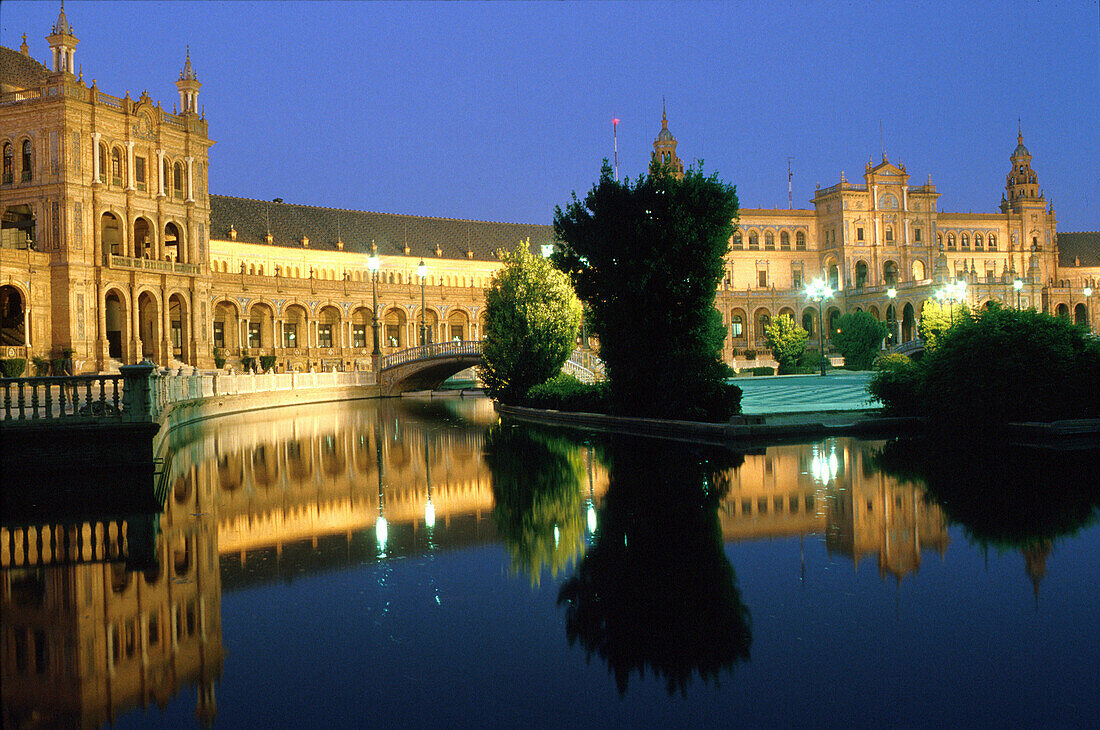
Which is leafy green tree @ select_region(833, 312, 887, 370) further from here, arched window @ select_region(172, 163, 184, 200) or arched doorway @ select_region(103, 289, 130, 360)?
arched doorway @ select_region(103, 289, 130, 360)

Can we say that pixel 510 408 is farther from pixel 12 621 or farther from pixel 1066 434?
pixel 12 621

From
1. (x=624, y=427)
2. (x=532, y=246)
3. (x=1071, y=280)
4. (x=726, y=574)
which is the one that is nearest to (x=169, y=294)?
(x=624, y=427)

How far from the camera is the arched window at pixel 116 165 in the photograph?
5188cm

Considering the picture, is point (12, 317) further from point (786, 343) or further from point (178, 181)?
point (786, 343)

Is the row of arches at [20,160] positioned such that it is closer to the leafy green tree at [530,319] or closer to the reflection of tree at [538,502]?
the leafy green tree at [530,319]

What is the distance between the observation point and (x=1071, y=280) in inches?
4080

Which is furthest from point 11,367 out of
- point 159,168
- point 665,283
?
point 665,283

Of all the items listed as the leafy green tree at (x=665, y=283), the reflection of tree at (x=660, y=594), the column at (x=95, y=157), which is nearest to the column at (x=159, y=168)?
the column at (x=95, y=157)

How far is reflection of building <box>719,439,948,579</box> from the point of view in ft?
29.7

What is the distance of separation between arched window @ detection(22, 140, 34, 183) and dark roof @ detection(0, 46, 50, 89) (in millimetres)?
7371

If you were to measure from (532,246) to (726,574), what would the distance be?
89406 mm

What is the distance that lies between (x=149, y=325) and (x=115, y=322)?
2124mm

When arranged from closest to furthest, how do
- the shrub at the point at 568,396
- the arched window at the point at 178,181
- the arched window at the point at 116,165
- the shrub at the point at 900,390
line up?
the shrub at the point at 900,390, the shrub at the point at 568,396, the arched window at the point at 116,165, the arched window at the point at 178,181

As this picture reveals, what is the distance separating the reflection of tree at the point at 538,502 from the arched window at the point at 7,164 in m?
41.5
